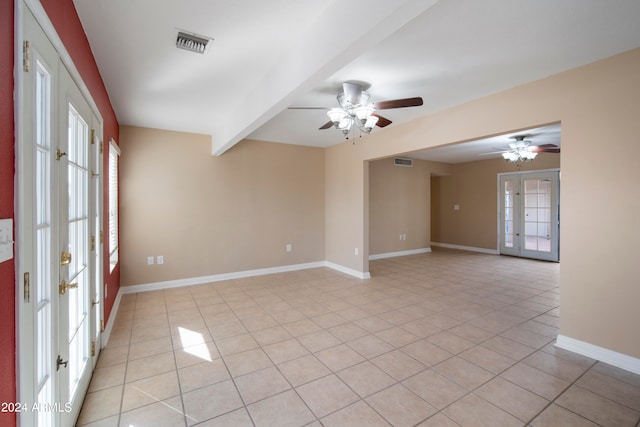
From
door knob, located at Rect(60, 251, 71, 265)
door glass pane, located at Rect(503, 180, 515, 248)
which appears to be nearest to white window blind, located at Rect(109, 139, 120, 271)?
door knob, located at Rect(60, 251, 71, 265)

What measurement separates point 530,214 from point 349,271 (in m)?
5.08

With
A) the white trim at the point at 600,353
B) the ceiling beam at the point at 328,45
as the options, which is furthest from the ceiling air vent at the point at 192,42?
the white trim at the point at 600,353

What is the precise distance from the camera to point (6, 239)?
0.94 meters

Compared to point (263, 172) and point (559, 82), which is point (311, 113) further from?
point (559, 82)

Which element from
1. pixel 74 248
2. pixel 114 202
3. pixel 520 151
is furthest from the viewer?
pixel 520 151

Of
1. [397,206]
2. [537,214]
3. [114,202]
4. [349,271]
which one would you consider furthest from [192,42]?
[537,214]

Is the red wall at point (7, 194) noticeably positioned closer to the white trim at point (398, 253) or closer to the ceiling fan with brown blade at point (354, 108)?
the ceiling fan with brown blade at point (354, 108)

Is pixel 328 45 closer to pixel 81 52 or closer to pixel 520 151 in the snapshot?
pixel 81 52

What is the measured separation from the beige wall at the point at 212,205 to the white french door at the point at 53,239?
218 cm

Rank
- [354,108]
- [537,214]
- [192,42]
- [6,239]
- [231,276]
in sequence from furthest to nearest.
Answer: [537,214]
[231,276]
[354,108]
[192,42]
[6,239]

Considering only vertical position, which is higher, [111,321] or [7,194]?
[7,194]

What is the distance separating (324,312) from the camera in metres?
3.60

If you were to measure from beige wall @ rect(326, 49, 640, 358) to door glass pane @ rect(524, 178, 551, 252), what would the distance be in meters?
5.06

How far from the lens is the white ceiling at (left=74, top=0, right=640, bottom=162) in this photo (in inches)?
69.0
